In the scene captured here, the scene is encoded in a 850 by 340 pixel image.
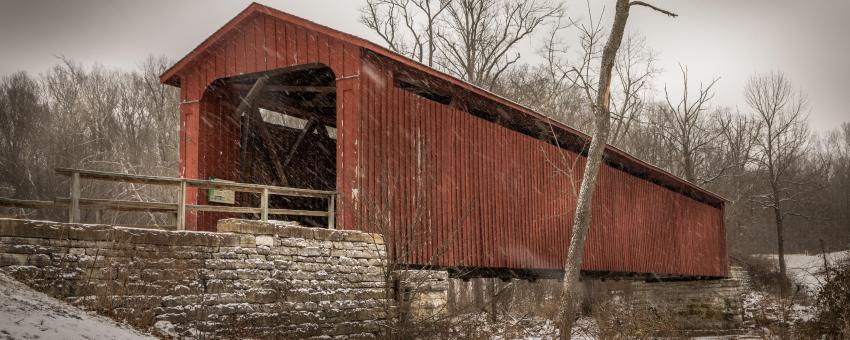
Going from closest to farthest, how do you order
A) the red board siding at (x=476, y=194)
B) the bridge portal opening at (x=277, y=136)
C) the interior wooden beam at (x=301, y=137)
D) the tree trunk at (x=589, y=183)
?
the red board siding at (x=476, y=194) → the tree trunk at (x=589, y=183) → the bridge portal opening at (x=277, y=136) → the interior wooden beam at (x=301, y=137)

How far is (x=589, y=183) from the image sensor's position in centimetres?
1179

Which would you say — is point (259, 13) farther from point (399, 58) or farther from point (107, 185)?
point (107, 185)

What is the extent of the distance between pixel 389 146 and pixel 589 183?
3.58 metres

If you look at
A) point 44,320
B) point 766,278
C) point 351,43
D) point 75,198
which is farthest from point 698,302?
point 44,320

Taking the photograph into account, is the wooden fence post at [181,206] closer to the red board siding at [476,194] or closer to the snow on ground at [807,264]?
the red board siding at [476,194]

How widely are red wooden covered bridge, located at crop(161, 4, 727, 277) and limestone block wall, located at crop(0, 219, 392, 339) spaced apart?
845 millimetres

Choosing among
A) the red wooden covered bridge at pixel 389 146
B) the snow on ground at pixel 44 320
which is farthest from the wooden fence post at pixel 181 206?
the red wooden covered bridge at pixel 389 146

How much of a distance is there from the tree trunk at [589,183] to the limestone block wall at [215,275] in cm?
336

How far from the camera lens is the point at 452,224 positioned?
11.8 metres

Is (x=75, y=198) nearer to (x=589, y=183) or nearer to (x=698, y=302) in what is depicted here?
(x=589, y=183)

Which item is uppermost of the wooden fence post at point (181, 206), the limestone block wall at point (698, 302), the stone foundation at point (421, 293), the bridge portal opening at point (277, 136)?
the bridge portal opening at point (277, 136)

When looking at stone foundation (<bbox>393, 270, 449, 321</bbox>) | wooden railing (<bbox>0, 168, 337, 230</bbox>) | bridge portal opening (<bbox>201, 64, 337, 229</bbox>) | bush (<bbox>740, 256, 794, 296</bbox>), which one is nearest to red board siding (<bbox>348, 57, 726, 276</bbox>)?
stone foundation (<bbox>393, 270, 449, 321</bbox>)

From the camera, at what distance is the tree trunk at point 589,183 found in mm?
11380

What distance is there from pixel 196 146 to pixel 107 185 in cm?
1737
